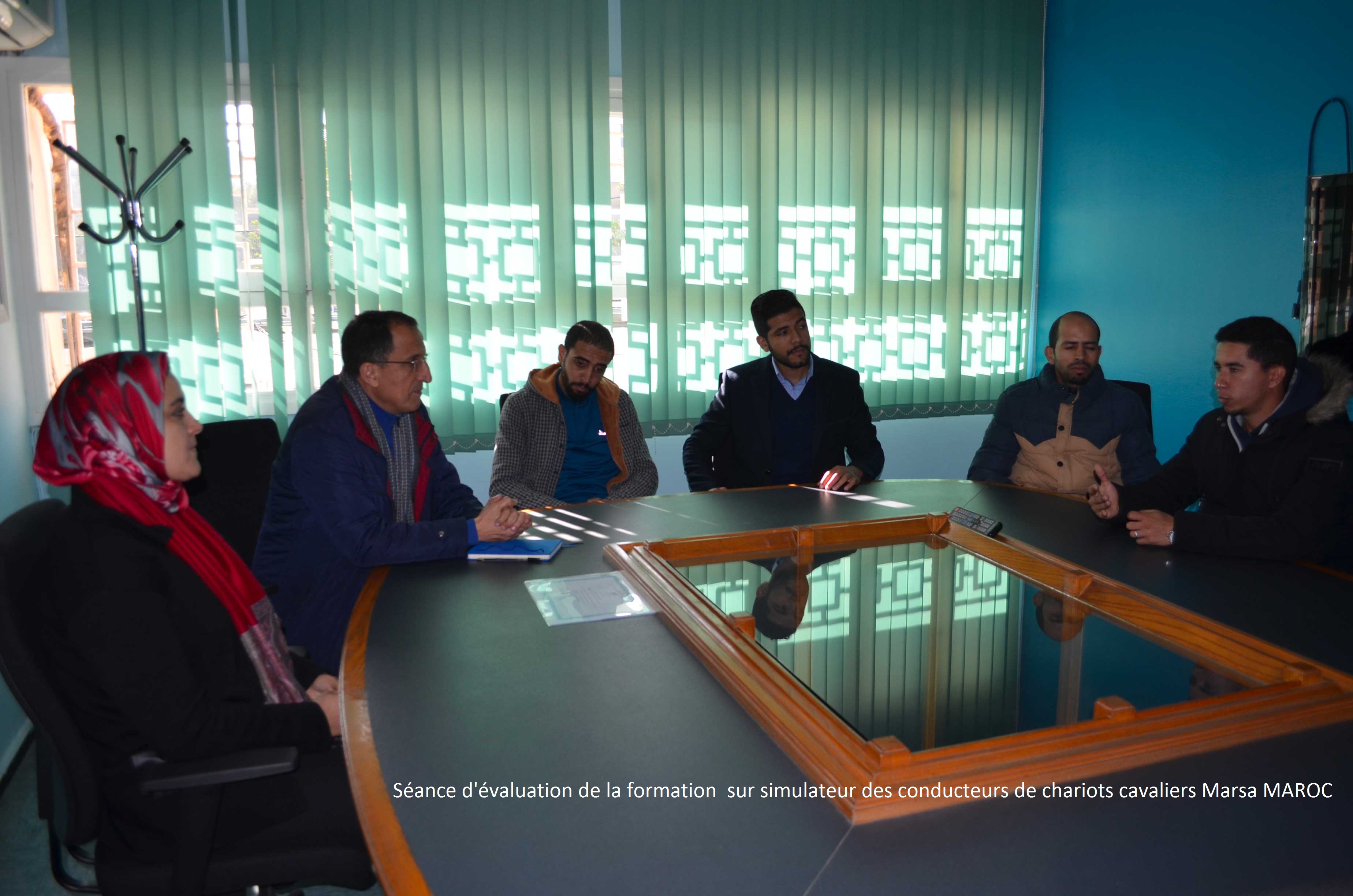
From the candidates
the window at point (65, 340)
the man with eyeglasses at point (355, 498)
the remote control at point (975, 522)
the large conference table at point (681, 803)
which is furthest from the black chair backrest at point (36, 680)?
the window at point (65, 340)

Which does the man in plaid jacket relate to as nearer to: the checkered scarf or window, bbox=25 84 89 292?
the checkered scarf

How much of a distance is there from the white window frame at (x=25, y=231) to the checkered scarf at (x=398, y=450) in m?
2.18

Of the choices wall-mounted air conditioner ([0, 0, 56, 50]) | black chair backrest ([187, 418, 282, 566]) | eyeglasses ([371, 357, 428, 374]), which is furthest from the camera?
wall-mounted air conditioner ([0, 0, 56, 50])

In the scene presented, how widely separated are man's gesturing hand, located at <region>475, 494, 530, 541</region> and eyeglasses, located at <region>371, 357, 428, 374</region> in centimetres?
42

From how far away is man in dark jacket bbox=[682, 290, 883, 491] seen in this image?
135 inches

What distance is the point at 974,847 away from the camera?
3.23ft

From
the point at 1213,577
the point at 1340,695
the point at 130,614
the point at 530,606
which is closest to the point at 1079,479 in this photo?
the point at 1213,577

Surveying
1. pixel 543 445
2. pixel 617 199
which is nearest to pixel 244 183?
pixel 617 199

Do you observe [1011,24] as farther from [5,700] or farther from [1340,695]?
[5,700]

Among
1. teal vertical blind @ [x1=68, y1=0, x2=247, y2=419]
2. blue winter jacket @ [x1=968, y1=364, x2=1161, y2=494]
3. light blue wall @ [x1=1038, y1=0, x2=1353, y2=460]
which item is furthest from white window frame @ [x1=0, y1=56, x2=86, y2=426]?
light blue wall @ [x1=1038, y1=0, x2=1353, y2=460]

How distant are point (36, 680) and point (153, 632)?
160mm

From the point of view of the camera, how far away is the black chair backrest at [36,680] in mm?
1292

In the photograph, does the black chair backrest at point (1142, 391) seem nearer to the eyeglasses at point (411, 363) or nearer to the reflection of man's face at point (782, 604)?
the reflection of man's face at point (782, 604)

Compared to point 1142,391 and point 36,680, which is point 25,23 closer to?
point 36,680
